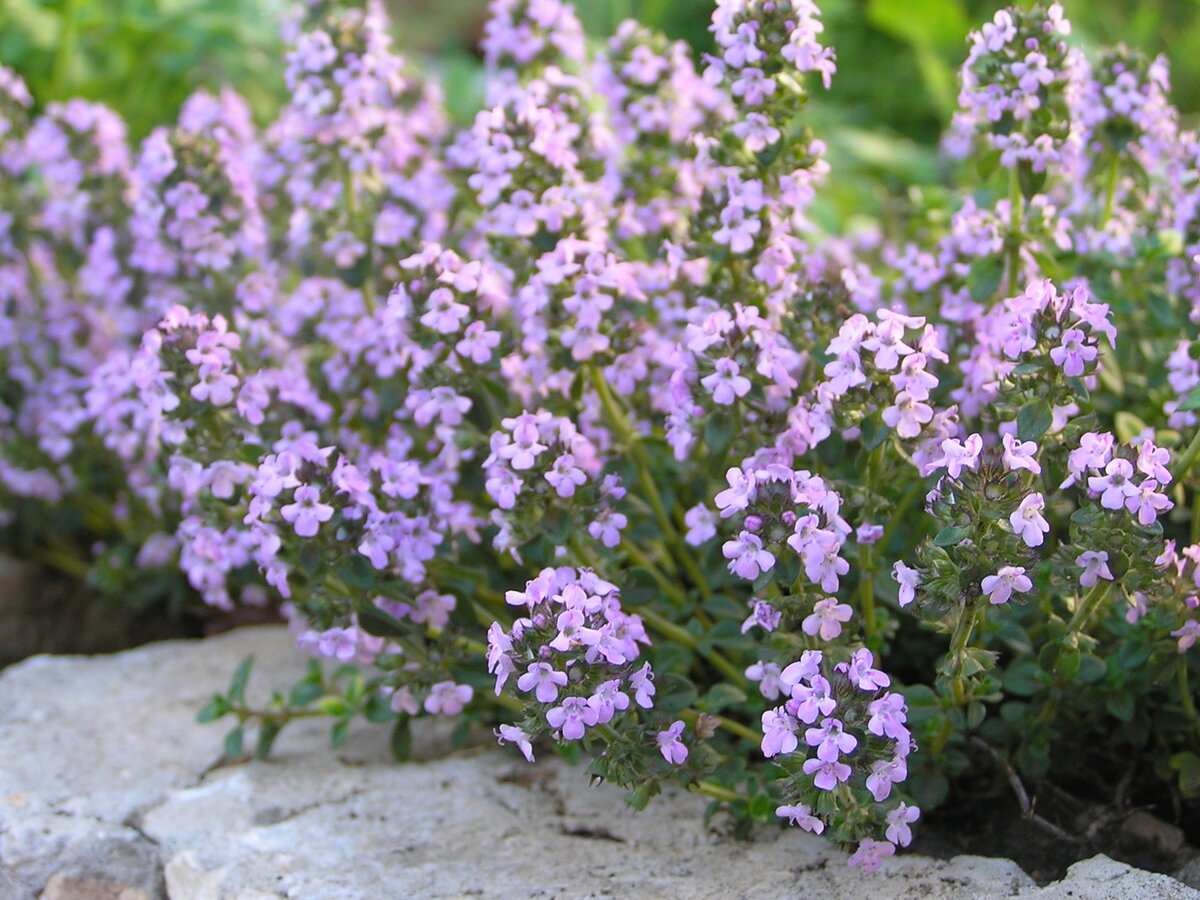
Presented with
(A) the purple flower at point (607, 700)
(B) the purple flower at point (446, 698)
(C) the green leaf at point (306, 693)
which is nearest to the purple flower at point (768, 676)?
(A) the purple flower at point (607, 700)

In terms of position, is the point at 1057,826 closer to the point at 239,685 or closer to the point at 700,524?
the point at 700,524

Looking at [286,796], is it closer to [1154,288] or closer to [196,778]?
[196,778]

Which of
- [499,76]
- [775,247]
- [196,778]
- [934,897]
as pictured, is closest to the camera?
[934,897]

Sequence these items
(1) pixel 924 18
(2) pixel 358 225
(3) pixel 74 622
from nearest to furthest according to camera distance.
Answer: (2) pixel 358 225 < (3) pixel 74 622 < (1) pixel 924 18

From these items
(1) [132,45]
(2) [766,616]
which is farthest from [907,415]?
(1) [132,45]

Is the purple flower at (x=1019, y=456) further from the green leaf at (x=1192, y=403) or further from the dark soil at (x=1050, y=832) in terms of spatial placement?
the dark soil at (x=1050, y=832)

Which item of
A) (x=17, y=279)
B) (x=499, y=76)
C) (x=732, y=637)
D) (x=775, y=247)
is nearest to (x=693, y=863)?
(x=732, y=637)
